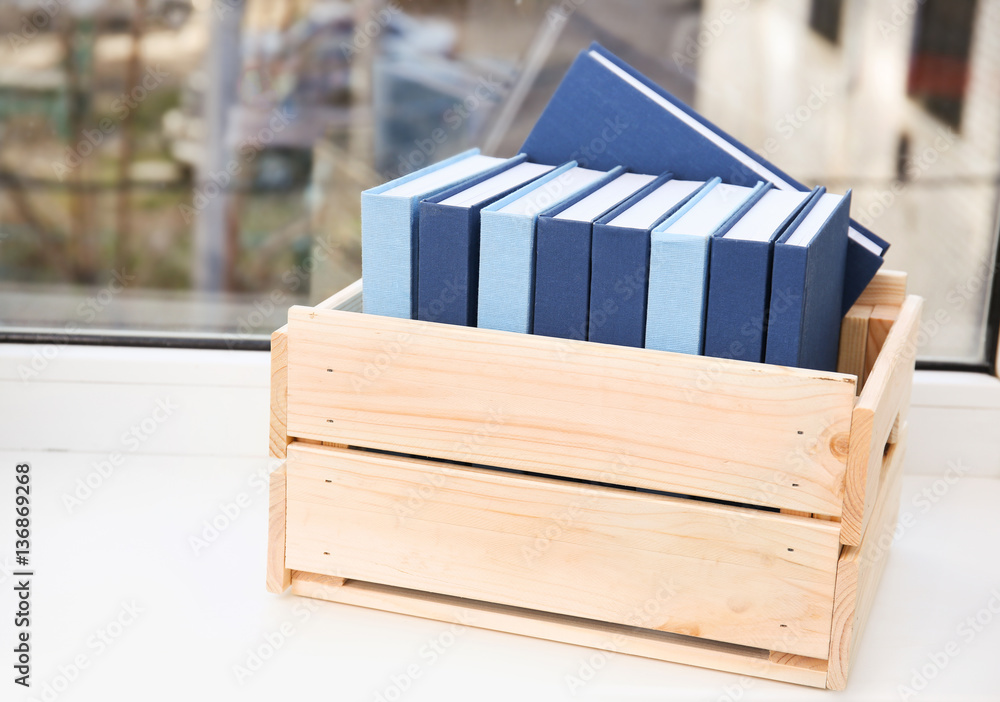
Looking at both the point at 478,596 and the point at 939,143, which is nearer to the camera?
the point at 478,596

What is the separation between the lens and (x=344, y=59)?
1.59 m

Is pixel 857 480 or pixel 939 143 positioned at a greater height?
pixel 939 143

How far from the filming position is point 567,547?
2.64ft

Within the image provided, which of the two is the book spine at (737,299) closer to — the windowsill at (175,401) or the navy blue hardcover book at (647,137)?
the navy blue hardcover book at (647,137)

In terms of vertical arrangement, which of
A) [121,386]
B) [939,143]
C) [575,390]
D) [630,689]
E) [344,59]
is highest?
[344,59]

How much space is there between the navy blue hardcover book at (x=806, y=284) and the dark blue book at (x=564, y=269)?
5.7 inches

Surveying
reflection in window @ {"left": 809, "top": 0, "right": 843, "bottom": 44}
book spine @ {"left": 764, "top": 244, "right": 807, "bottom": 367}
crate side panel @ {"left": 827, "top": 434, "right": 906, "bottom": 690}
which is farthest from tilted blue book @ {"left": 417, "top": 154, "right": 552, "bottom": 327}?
reflection in window @ {"left": 809, "top": 0, "right": 843, "bottom": 44}

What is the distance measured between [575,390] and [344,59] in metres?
1.01

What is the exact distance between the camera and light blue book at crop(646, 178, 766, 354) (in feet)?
2.47

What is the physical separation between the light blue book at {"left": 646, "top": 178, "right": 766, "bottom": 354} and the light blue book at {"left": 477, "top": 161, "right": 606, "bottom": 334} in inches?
3.9

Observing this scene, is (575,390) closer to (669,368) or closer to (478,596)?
(669,368)

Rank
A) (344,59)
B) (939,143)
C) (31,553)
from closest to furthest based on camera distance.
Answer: (31,553)
(939,143)
(344,59)

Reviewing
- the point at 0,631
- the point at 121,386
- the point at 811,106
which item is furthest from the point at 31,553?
the point at 811,106

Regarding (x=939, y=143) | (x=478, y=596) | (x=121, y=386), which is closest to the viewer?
(x=478, y=596)
